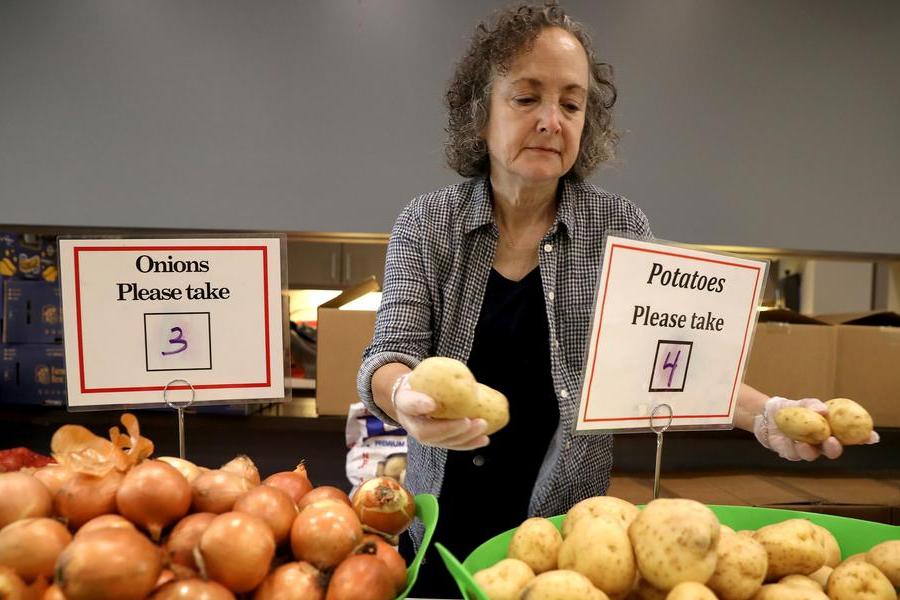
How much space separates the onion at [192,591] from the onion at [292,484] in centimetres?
18

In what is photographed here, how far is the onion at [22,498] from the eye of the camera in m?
0.64

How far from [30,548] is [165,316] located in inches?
15.4

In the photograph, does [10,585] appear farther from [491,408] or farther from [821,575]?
[821,575]

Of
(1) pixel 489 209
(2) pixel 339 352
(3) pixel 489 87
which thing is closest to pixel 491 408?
(1) pixel 489 209

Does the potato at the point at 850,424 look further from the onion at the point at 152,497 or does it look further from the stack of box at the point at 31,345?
the stack of box at the point at 31,345

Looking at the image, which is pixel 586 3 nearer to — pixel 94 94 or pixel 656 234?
pixel 656 234

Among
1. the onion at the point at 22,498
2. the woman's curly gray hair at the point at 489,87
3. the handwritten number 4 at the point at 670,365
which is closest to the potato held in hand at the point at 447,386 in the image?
the handwritten number 4 at the point at 670,365

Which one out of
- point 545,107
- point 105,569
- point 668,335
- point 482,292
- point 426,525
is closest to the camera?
point 105,569

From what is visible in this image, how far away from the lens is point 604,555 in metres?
0.68

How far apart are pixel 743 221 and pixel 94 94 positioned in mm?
2407

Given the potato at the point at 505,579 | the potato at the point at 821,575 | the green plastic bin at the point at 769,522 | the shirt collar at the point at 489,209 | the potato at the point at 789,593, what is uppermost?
the shirt collar at the point at 489,209

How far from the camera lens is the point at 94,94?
7.38 ft

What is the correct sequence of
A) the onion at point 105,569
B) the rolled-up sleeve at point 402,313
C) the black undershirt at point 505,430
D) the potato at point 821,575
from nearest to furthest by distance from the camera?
the onion at point 105,569
the potato at point 821,575
the rolled-up sleeve at point 402,313
the black undershirt at point 505,430

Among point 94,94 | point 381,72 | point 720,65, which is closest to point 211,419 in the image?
point 94,94
